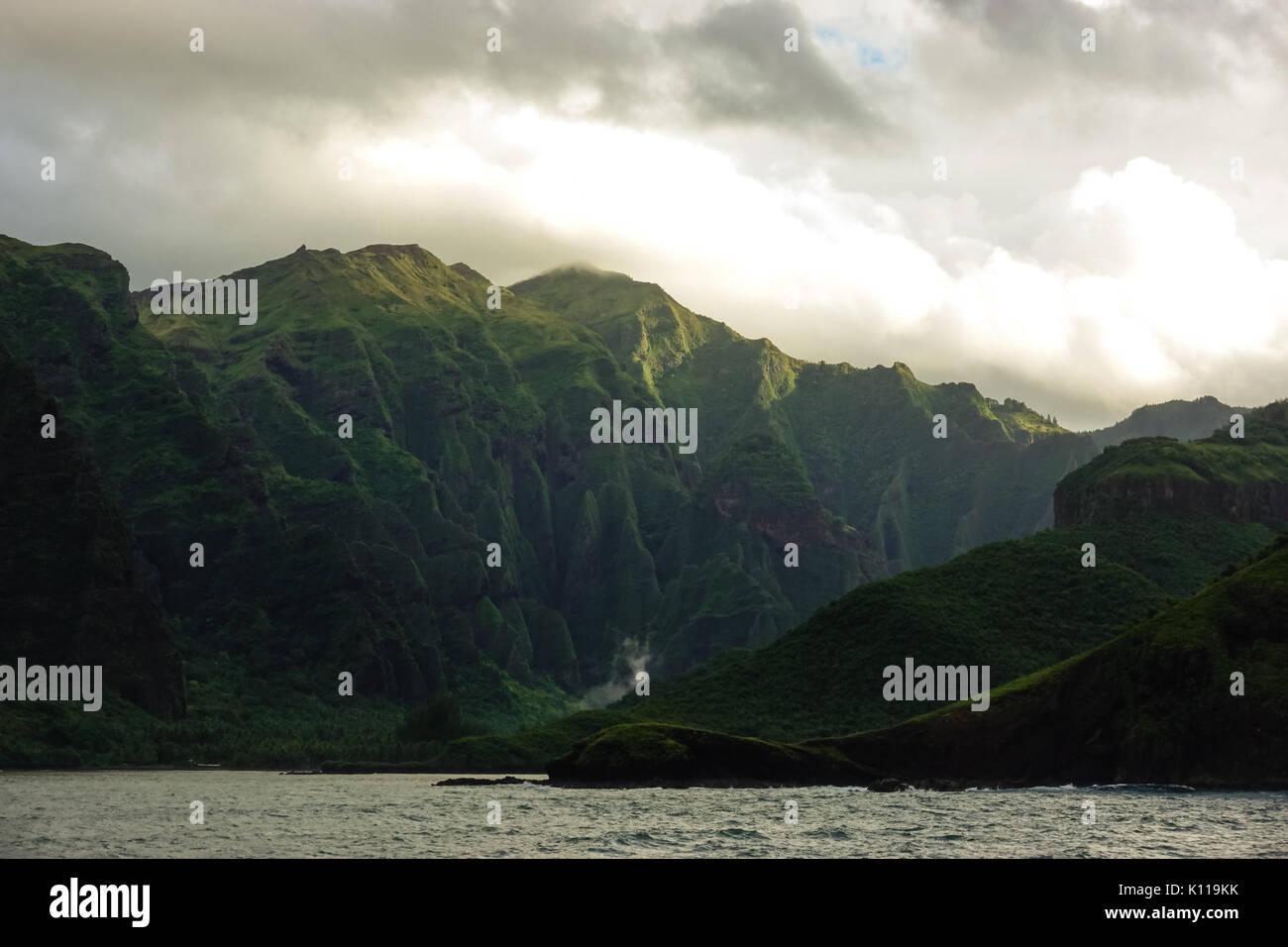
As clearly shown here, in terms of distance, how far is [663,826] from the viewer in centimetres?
13262

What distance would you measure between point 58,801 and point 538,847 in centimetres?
10063

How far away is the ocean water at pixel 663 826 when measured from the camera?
4102 inches

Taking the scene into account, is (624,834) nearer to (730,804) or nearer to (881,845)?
(881,845)

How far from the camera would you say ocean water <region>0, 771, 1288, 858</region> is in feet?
342

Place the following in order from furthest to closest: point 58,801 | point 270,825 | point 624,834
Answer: point 58,801 → point 270,825 → point 624,834
